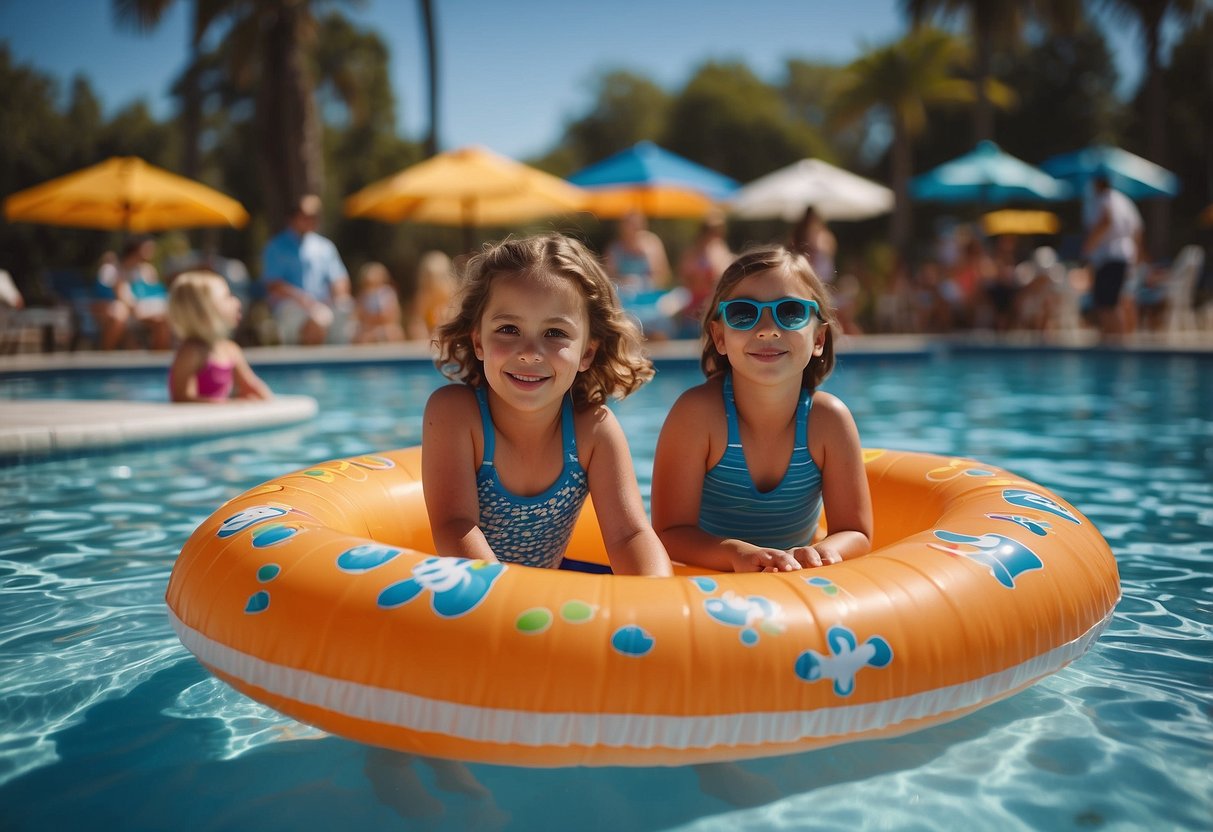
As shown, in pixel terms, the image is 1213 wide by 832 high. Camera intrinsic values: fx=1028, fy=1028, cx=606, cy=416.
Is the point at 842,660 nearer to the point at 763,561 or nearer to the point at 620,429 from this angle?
the point at 763,561

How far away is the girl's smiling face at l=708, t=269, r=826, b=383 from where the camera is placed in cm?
264

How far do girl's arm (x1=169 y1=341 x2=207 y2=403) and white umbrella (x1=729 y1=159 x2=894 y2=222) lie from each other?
413 inches

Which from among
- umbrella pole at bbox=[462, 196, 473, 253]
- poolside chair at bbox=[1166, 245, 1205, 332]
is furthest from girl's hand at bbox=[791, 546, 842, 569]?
poolside chair at bbox=[1166, 245, 1205, 332]

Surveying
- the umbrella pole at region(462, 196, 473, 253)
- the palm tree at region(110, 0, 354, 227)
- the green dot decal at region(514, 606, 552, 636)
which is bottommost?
the green dot decal at region(514, 606, 552, 636)

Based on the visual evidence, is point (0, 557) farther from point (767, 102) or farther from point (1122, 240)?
point (767, 102)

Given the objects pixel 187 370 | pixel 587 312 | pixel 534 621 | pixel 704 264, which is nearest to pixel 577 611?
pixel 534 621

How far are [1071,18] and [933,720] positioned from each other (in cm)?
2403

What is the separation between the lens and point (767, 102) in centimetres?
3959

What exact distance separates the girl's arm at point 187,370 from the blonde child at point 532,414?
4.38 meters

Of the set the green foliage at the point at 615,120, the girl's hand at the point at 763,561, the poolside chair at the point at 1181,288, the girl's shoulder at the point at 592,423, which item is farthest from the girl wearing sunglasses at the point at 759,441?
the green foliage at the point at 615,120

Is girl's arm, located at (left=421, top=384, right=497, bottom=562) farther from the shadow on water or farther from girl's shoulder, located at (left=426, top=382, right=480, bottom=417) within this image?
the shadow on water

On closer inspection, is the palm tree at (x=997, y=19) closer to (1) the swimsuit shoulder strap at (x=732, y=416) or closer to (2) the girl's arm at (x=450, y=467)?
(1) the swimsuit shoulder strap at (x=732, y=416)

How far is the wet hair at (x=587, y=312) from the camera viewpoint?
244 cm

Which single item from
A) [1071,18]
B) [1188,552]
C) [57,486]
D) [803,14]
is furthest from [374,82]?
[1188,552]
